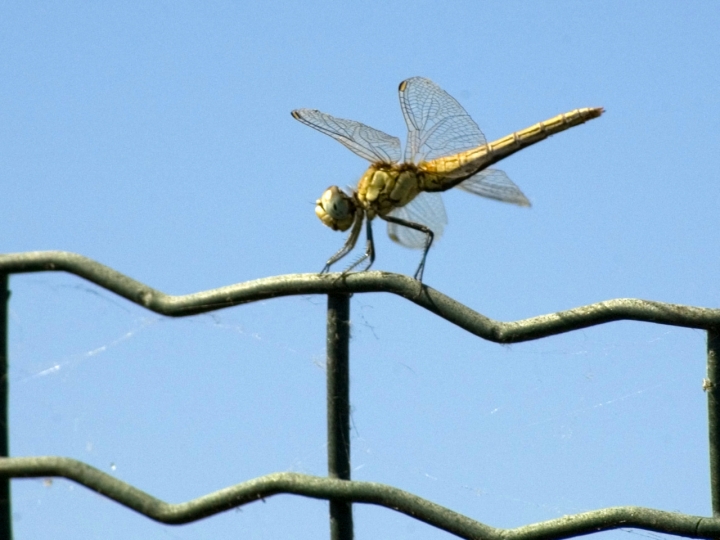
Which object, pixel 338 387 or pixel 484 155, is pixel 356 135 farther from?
pixel 338 387

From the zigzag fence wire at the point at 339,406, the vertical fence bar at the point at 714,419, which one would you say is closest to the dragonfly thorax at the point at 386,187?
the zigzag fence wire at the point at 339,406

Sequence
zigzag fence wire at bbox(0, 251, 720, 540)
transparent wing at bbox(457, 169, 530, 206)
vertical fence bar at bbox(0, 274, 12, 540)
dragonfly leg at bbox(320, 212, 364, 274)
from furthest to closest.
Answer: transparent wing at bbox(457, 169, 530, 206) < dragonfly leg at bbox(320, 212, 364, 274) < vertical fence bar at bbox(0, 274, 12, 540) < zigzag fence wire at bbox(0, 251, 720, 540)

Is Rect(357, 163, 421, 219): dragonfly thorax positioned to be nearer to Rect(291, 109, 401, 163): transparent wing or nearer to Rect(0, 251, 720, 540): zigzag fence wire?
Rect(291, 109, 401, 163): transparent wing

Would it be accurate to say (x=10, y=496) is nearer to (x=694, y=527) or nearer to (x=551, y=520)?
(x=551, y=520)

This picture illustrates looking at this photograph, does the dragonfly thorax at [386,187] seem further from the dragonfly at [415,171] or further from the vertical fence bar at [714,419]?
the vertical fence bar at [714,419]

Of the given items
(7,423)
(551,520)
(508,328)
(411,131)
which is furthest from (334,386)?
(411,131)

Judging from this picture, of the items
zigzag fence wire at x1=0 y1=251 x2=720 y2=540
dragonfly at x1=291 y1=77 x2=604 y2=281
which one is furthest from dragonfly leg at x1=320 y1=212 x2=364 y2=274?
zigzag fence wire at x1=0 y1=251 x2=720 y2=540
